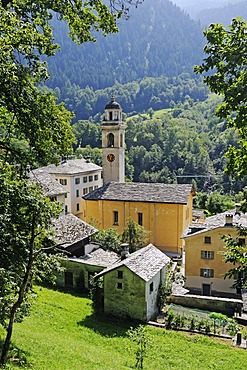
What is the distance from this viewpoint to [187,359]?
17.7m

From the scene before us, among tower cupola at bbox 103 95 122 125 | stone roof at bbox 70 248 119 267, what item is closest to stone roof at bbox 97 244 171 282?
stone roof at bbox 70 248 119 267

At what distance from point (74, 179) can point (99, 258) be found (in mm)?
24828

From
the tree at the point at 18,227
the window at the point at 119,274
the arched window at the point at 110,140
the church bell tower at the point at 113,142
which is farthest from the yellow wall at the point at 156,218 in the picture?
the tree at the point at 18,227

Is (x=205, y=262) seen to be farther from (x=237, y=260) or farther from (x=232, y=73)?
(x=232, y=73)

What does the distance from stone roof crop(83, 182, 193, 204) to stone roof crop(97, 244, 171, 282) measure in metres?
12.2

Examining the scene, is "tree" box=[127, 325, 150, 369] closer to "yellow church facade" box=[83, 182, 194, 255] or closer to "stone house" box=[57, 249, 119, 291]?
"stone house" box=[57, 249, 119, 291]

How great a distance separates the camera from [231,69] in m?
8.23

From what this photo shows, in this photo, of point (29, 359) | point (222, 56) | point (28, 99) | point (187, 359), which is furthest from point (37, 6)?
point (187, 359)

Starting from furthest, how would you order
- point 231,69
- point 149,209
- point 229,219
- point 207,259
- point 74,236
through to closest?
1. point 149,209
2. point 207,259
3. point 229,219
4. point 74,236
5. point 231,69

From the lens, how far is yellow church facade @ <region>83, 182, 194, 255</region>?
125 feet

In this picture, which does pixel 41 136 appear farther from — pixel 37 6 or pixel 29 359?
pixel 29 359

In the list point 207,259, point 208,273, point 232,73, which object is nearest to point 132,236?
point 207,259

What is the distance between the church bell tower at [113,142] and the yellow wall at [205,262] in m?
18.2

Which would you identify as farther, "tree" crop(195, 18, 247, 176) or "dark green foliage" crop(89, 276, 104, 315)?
"dark green foliage" crop(89, 276, 104, 315)
